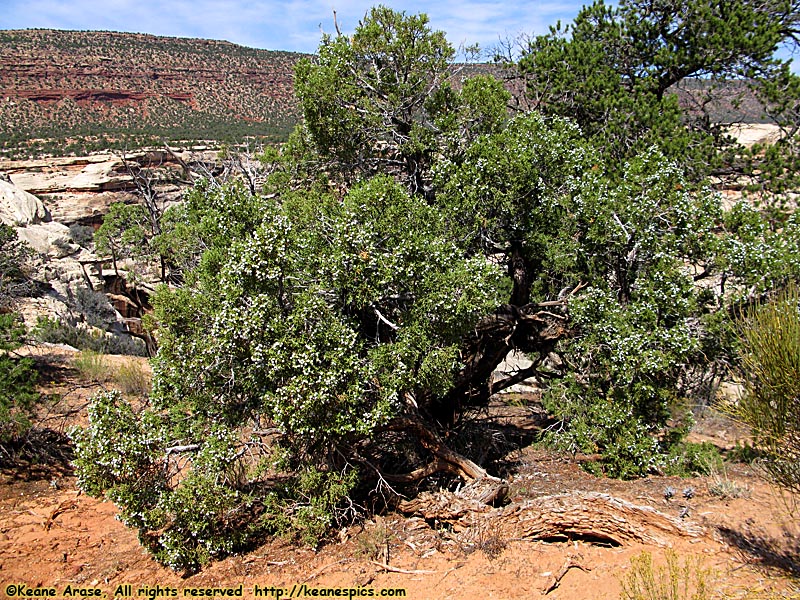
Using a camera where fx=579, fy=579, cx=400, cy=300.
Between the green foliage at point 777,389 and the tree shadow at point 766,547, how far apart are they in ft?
2.39

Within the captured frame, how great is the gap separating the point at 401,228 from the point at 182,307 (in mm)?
2357

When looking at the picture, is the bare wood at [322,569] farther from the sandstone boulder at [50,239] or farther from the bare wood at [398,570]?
the sandstone boulder at [50,239]

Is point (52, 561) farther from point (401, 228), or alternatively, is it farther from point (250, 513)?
point (401, 228)

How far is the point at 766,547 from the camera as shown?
4812mm

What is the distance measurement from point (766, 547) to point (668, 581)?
3.41ft

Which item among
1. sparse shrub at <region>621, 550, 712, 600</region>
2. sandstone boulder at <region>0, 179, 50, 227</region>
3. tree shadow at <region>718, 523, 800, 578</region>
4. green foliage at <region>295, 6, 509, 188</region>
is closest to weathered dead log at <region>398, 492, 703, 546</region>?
tree shadow at <region>718, 523, 800, 578</region>

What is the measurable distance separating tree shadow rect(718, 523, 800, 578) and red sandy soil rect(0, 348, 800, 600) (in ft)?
0.03

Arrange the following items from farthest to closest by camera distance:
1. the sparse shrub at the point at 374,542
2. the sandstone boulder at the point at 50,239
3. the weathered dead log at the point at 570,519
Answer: the sandstone boulder at the point at 50,239 < the sparse shrub at the point at 374,542 < the weathered dead log at the point at 570,519

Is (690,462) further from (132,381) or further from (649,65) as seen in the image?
(132,381)

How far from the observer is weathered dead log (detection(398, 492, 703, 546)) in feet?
17.3

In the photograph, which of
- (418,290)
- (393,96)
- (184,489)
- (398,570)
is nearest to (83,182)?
(393,96)

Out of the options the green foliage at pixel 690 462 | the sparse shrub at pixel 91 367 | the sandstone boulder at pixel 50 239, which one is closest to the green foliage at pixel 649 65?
the green foliage at pixel 690 462

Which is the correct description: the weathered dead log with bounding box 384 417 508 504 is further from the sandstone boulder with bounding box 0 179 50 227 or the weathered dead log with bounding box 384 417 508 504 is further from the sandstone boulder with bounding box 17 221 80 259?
the sandstone boulder with bounding box 0 179 50 227

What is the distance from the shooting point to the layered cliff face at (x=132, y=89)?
45.6 metres
